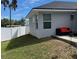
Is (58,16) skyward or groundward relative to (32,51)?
skyward

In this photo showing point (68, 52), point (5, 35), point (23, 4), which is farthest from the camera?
point (5, 35)

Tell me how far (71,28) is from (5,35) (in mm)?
5451

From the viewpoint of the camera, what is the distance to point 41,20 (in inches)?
471

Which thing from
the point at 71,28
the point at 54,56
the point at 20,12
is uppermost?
the point at 20,12

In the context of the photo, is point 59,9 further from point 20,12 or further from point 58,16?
point 20,12

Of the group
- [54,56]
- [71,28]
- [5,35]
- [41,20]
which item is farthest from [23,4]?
[5,35]

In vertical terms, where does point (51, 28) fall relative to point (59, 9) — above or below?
below

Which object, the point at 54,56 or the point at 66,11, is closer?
the point at 54,56

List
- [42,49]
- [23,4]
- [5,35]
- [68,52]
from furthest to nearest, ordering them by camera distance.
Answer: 1. [5,35]
2. [42,49]
3. [68,52]
4. [23,4]

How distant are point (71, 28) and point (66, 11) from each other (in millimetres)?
1222

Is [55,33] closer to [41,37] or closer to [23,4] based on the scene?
[41,37]

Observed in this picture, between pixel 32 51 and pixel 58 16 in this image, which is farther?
pixel 58 16

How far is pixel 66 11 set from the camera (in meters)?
12.0

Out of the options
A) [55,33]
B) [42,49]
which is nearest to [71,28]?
[55,33]
